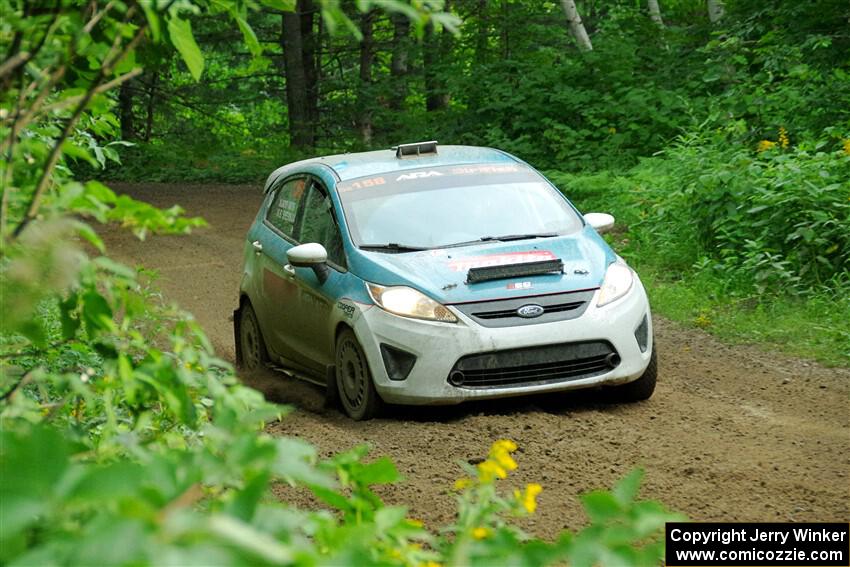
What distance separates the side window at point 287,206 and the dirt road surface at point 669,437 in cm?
124

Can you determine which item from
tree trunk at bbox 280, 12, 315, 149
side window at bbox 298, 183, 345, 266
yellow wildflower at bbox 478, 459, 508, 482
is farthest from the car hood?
tree trunk at bbox 280, 12, 315, 149

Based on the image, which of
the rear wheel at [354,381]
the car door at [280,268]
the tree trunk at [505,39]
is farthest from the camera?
the tree trunk at [505,39]

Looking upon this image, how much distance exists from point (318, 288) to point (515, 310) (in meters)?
1.64

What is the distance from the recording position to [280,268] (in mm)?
9805

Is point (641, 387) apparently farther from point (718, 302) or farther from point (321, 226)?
point (718, 302)

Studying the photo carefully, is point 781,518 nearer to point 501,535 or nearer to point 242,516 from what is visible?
point 501,535

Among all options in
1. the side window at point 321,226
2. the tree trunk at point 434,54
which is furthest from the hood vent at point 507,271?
the tree trunk at point 434,54

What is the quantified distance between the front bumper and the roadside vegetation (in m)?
1.25

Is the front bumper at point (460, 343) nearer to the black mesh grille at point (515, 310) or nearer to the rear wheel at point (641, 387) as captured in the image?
the black mesh grille at point (515, 310)

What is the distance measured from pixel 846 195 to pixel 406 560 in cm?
998

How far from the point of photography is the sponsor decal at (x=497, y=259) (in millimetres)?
8367

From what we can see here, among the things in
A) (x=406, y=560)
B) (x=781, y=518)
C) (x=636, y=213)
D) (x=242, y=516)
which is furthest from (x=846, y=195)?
(x=242, y=516)

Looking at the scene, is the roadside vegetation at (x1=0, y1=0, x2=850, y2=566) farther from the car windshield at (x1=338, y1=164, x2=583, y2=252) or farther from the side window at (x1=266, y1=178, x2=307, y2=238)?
the car windshield at (x1=338, y1=164, x2=583, y2=252)

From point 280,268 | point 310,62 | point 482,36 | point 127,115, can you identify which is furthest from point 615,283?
point 127,115
